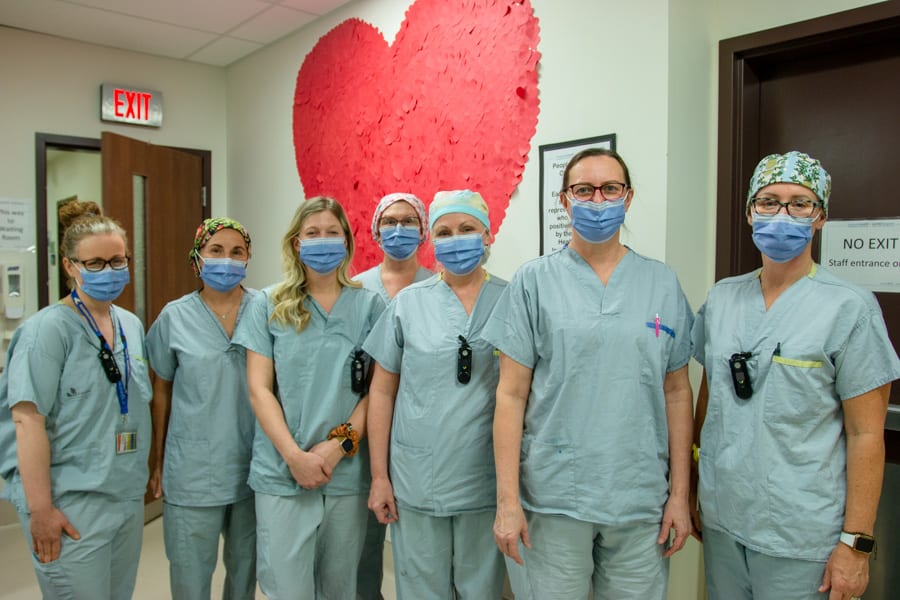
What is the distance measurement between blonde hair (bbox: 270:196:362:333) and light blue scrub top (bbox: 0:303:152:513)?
50 cm

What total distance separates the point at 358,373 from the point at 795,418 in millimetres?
1103

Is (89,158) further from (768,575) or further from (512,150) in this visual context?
(768,575)

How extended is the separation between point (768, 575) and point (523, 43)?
6.19ft

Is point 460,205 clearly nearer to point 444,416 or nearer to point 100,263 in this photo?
point 444,416

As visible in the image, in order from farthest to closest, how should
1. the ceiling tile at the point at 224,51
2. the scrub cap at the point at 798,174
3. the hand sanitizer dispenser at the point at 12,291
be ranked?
the ceiling tile at the point at 224,51, the hand sanitizer dispenser at the point at 12,291, the scrub cap at the point at 798,174

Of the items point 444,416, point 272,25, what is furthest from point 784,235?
point 272,25

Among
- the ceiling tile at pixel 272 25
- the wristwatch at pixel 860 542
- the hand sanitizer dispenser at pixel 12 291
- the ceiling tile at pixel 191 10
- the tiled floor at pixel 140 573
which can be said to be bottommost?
the tiled floor at pixel 140 573

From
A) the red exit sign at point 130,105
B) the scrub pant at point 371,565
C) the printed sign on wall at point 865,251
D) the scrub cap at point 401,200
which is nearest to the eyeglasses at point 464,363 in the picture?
the scrub cap at point 401,200

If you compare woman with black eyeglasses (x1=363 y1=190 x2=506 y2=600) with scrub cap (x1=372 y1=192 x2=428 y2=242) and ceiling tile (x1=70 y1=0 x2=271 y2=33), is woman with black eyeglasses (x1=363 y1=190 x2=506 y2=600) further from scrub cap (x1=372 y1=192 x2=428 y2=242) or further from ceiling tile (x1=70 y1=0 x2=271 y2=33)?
ceiling tile (x1=70 y1=0 x2=271 y2=33)

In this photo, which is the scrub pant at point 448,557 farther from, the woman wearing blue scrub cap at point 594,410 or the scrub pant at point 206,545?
the scrub pant at point 206,545

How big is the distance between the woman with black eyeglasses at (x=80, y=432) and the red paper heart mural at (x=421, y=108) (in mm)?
1369

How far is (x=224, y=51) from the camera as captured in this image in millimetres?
3893

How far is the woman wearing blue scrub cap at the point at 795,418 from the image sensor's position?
4.22ft

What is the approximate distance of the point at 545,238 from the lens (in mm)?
2346
